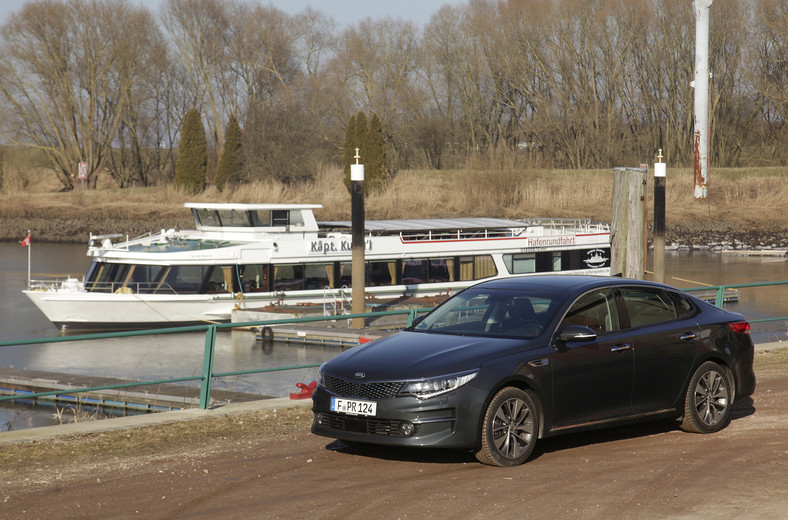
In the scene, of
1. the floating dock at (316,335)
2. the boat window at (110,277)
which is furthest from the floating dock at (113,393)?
the boat window at (110,277)

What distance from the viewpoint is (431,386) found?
7891 mm

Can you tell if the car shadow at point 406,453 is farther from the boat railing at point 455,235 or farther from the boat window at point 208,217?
the boat window at point 208,217

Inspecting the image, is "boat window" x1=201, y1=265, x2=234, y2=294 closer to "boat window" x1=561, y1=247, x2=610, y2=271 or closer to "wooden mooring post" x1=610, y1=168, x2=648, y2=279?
"boat window" x1=561, y1=247, x2=610, y2=271

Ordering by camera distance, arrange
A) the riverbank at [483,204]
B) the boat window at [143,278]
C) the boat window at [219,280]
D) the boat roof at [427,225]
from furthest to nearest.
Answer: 1. the riverbank at [483,204]
2. the boat roof at [427,225]
3. the boat window at [219,280]
4. the boat window at [143,278]

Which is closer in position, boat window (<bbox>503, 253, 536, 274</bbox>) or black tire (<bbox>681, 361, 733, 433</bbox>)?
black tire (<bbox>681, 361, 733, 433</bbox>)

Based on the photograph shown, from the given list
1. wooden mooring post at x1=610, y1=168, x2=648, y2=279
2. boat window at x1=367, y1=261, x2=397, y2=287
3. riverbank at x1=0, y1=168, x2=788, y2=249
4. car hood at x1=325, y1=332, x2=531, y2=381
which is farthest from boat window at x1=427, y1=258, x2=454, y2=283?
riverbank at x1=0, y1=168, x2=788, y2=249

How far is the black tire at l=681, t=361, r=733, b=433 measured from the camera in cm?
944

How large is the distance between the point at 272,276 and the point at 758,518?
2338 cm

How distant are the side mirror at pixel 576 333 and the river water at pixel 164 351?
6262 millimetres

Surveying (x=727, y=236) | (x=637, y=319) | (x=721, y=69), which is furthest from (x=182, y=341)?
(x=721, y=69)

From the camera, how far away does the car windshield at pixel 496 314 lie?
8.72 meters

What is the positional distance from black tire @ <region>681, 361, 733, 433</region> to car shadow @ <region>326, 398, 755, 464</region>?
38cm

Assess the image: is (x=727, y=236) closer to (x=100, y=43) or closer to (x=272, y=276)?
(x=272, y=276)

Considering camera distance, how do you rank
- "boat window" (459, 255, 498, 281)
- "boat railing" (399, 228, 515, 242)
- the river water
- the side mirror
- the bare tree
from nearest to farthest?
the side mirror → the river water → "boat railing" (399, 228, 515, 242) → "boat window" (459, 255, 498, 281) → the bare tree
